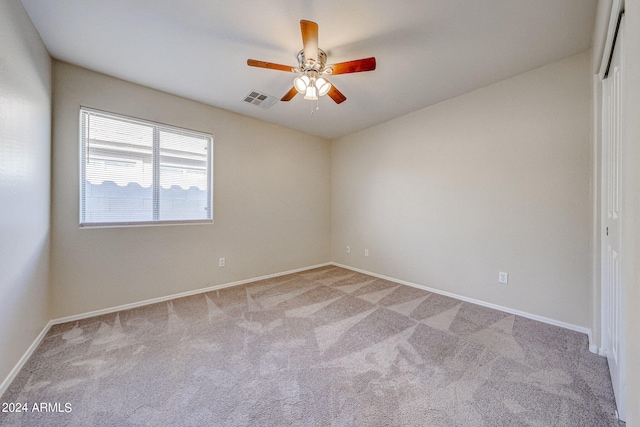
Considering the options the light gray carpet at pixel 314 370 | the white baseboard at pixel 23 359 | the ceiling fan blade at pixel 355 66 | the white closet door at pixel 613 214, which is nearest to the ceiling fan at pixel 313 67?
the ceiling fan blade at pixel 355 66

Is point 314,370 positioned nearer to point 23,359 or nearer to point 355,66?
point 23,359

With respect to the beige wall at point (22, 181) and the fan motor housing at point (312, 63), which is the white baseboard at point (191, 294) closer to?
the beige wall at point (22, 181)

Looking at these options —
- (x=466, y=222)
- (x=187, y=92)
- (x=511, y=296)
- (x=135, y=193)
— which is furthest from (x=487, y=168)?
(x=135, y=193)

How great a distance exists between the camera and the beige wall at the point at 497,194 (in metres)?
2.21

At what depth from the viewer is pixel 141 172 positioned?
2.74m

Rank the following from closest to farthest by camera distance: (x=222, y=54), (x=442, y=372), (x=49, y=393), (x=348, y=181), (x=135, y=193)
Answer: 1. (x=49, y=393)
2. (x=442, y=372)
3. (x=222, y=54)
4. (x=135, y=193)
5. (x=348, y=181)

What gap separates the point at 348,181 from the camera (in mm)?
4387

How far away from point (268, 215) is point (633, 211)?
3.61 meters

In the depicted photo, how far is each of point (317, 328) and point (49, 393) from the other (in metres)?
1.84

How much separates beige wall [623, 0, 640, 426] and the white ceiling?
129 centimetres

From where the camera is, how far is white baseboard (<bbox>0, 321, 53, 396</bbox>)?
1.46 m

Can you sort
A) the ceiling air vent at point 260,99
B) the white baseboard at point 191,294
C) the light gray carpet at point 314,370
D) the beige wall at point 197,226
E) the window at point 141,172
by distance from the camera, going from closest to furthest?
the light gray carpet at point 314,370 < the white baseboard at point 191,294 < the beige wall at point 197,226 < the window at point 141,172 < the ceiling air vent at point 260,99

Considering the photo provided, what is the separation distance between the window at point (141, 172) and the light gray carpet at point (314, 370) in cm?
112

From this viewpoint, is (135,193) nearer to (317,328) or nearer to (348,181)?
(317,328)
